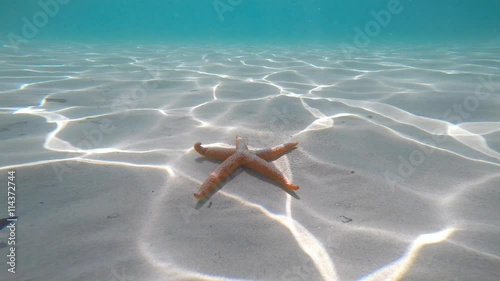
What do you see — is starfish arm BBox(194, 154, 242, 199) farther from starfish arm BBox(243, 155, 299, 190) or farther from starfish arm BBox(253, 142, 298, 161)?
starfish arm BBox(253, 142, 298, 161)

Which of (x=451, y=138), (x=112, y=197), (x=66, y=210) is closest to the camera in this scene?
(x=66, y=210)

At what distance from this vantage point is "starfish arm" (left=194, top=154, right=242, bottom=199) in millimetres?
2399

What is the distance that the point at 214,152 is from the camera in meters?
2.89

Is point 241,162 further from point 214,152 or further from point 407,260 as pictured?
point 407,260

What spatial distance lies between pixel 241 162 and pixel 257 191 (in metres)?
0.36

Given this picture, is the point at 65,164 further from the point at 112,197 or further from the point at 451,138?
the point at 451,138

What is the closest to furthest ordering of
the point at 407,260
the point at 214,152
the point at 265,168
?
the point at 407,260 < the point at 265,168 < the point at 214,152

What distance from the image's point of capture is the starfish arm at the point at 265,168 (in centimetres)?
257

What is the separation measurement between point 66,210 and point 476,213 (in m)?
3.63

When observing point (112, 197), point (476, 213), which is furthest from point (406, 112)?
point (112, 197)

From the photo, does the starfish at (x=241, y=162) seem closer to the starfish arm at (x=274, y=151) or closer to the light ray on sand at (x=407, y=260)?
the starfish arm at (x=274, y=151)

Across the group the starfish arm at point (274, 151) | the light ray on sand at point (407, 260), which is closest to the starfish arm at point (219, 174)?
the starfish arm at point (274, 151)

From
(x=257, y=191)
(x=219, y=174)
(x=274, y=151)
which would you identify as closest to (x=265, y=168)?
(x=257, y=191)

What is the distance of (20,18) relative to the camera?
2003 inches
